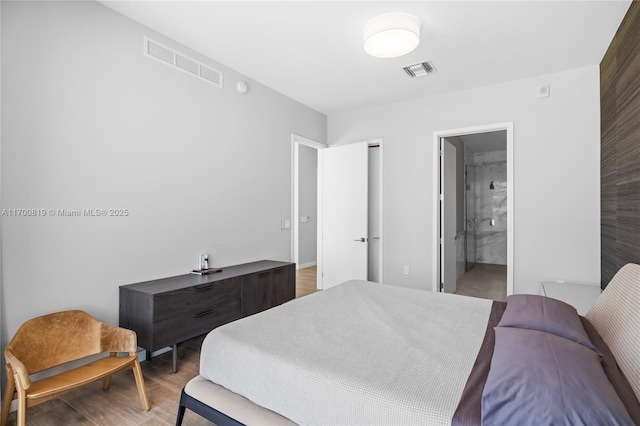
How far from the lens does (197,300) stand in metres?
2.63

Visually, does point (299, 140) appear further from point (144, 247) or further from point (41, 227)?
point (41, 227)

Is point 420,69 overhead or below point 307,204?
overhead

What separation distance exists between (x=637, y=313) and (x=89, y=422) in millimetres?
2873

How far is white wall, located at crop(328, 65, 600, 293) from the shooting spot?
10.9 feet

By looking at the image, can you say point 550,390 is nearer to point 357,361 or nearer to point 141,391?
point 357,361

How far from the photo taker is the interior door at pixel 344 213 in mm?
4547

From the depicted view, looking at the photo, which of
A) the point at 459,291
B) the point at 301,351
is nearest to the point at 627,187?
the point at 301,351

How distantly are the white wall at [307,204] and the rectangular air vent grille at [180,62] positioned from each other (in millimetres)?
3625

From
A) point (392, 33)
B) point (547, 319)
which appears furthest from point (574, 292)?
point (392, 33)

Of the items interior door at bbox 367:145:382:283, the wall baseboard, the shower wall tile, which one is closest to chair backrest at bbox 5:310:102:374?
interior door at bbox 367:145:382:283

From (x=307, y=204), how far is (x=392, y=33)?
487 centimetres

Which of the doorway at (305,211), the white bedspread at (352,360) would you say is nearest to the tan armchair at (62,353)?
the white bedspread at (352,360)

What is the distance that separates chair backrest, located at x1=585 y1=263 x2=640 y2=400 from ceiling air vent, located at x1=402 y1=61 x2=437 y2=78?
2.41m

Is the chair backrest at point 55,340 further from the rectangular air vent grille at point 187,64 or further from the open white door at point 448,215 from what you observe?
the open white door at point 448,215
